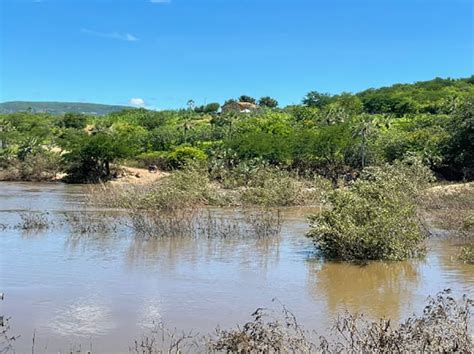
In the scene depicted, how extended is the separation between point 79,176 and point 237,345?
50674 millimetres

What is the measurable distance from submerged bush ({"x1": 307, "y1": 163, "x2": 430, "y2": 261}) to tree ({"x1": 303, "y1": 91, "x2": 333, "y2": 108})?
307 feet

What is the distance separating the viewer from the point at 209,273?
1491 centimetres

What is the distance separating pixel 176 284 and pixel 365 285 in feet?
13.8

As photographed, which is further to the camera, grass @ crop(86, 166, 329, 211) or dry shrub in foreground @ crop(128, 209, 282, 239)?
grass @ crop(86, 166, 329, 211)

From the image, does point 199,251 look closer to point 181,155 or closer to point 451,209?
point 451,209

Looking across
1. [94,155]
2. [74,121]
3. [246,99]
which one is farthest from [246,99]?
[94,155]

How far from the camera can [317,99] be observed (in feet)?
382

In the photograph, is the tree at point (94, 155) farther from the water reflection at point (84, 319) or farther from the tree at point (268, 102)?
the tree at point (268, 102)

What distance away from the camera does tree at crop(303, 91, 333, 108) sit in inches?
4432

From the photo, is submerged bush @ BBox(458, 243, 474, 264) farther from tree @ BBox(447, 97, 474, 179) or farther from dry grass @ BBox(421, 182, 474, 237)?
tree @ BBox(447, 97, 474, 179)

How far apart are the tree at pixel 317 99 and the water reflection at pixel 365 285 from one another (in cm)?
9575

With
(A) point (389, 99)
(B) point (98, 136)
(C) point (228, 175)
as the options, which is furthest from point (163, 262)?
(A) point (389, 99)

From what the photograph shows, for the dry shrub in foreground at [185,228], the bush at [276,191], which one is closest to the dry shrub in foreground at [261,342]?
the dry shrub in foreground at [185,228]

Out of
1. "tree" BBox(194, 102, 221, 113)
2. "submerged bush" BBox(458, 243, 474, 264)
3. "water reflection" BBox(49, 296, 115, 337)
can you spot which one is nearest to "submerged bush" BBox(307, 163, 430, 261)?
"submerged bush" BBox(458, 243, 474, 264)
